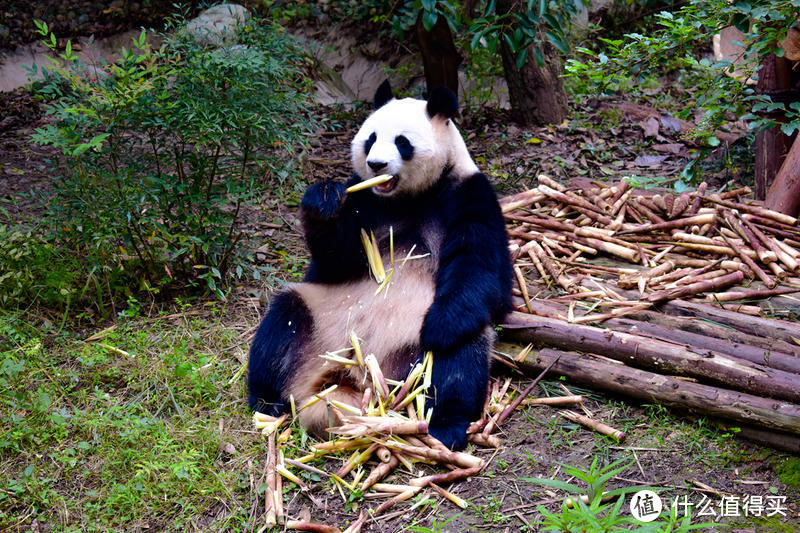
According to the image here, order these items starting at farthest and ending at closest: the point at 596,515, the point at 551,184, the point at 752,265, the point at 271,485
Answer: the point at 551,184, the point at 752,265, the point at 271,485, the point at 596,515

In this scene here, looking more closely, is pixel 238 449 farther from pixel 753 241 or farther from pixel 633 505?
pixel 753 241

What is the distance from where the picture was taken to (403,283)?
3.76 metres

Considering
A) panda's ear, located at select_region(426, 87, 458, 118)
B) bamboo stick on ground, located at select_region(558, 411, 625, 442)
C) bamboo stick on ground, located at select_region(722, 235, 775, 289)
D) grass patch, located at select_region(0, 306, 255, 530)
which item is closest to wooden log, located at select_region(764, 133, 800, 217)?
bamboo stick on ground, located at select_region(722, 235, 775, 289)

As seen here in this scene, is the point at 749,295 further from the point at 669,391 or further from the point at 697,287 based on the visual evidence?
the point at 669,391

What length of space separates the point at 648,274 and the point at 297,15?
6.96 m

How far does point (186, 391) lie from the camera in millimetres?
3883

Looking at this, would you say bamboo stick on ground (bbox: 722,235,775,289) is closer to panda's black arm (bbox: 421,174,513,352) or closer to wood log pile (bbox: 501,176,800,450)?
wood log pile (bbox: 501,176,800,450)

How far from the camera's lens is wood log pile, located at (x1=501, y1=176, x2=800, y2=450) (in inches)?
131

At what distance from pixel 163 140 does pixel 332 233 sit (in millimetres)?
1698

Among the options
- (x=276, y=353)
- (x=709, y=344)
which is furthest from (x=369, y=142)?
(x=709, y=344)

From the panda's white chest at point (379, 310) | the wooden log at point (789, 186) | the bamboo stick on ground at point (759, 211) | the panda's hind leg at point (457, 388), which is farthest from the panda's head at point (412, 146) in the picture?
the wooden log at point (789, 186)

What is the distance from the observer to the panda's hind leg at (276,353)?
145 inches

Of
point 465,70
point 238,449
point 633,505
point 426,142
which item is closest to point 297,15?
point 465,70

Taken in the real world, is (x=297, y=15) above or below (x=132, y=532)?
above
